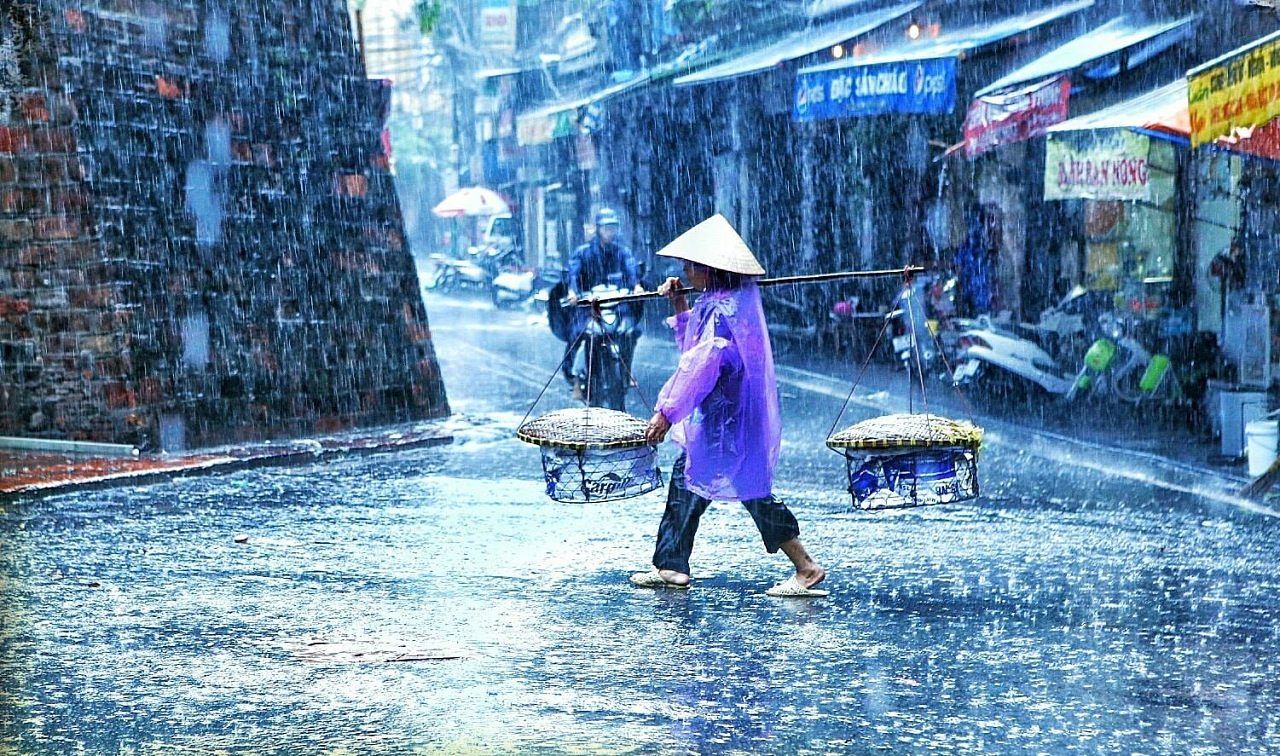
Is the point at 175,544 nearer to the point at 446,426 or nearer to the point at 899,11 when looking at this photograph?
the point at 446,426

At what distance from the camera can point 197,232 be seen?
13.5 m

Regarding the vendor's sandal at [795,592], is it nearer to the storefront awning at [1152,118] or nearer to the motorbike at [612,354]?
the motorbike at [612,354]

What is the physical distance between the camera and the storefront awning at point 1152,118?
12492mm

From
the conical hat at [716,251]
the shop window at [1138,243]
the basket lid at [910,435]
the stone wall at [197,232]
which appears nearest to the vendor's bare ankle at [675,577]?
the basket lid at [910,435]

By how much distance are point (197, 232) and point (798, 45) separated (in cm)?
1387

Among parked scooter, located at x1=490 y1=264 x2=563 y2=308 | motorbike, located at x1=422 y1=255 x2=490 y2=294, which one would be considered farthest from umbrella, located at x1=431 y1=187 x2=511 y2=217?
parked scooter, located at x1=490 y1=264 x2=563 y2=308

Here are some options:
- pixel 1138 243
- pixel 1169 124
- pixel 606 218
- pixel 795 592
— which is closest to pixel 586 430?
pixel 795 592

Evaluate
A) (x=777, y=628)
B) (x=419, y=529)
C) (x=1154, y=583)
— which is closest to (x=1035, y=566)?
(x=1154, y=583)

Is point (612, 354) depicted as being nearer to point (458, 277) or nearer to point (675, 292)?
point (675, 292)

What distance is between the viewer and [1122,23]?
18.4 m

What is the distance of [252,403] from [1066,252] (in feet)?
31.6

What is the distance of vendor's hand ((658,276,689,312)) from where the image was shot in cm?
755

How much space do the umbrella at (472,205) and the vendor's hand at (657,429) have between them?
3570 centimetres

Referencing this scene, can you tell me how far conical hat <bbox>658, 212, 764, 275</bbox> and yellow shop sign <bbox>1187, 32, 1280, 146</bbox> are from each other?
4144 mm
